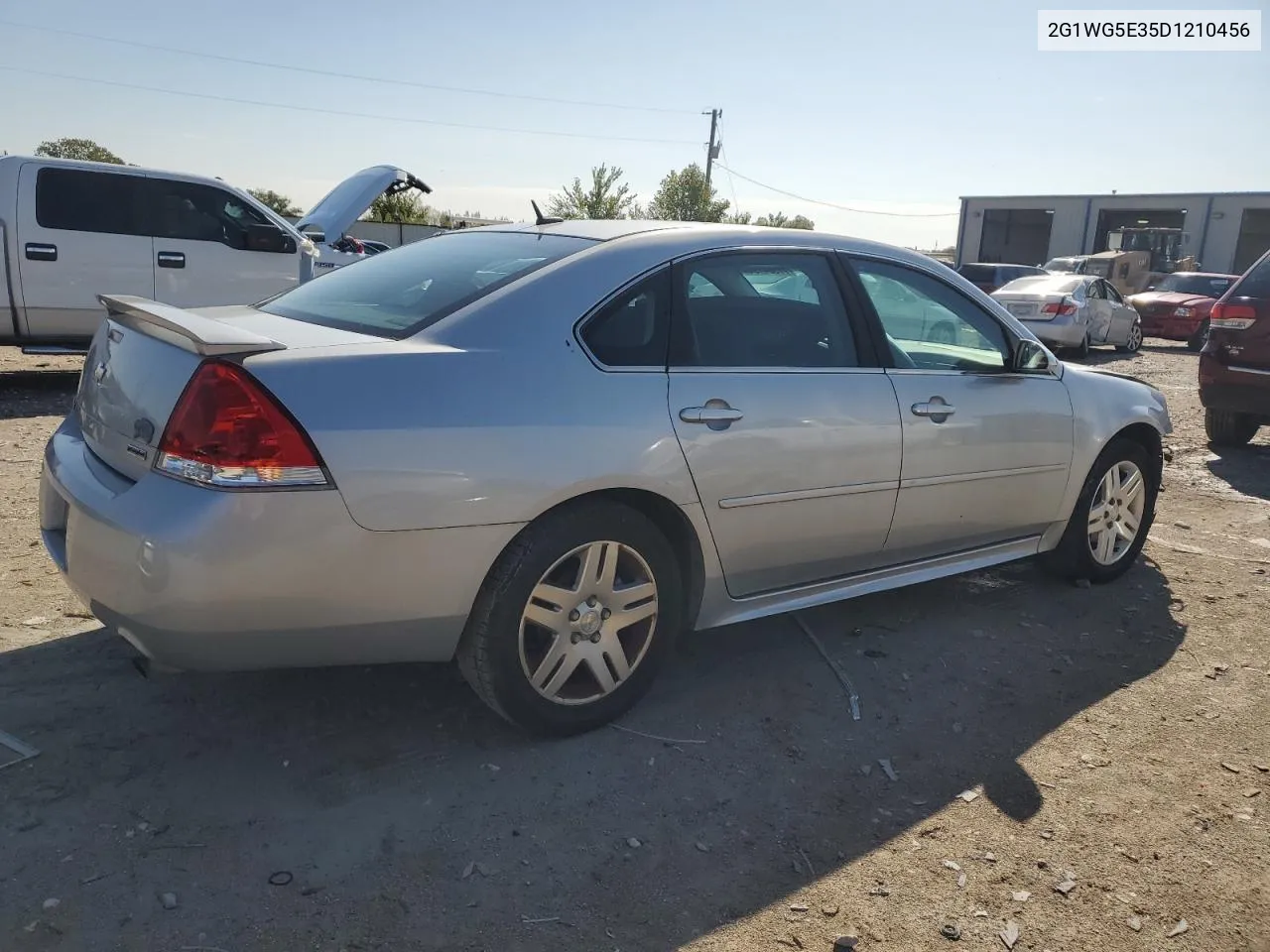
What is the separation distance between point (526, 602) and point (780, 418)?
1077 millimetres

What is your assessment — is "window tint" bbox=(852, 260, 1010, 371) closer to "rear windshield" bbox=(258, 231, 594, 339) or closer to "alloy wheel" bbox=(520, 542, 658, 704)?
"rear windshield" bbox=(258, 231, 594, 339)

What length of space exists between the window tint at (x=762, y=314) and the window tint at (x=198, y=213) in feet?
24.4

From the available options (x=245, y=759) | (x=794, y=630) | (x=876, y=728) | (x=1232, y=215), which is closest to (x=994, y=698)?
(x=876, y=728)

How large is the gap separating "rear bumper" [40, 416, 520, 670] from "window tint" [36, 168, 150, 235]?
7.00 m

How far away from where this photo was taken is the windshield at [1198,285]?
2152 cm

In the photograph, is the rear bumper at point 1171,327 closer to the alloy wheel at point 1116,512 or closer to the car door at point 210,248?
the alloy wheel at point 1116,512

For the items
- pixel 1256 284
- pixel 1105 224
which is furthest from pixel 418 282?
pixel 1105 224

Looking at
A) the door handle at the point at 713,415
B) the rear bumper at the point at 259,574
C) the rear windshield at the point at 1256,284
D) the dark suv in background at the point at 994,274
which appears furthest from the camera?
the dark suv in background at the point at 994,274

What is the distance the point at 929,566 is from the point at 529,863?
2.18 metres

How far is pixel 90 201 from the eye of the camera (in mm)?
8594

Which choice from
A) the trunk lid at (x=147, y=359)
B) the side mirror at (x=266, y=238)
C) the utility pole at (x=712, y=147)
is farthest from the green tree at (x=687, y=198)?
the trunk lid at (x=147, y=359)

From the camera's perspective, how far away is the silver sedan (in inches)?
96.6

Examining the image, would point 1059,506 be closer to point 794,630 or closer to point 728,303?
point 794,630

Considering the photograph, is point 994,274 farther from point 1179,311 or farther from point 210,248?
point 210,248
